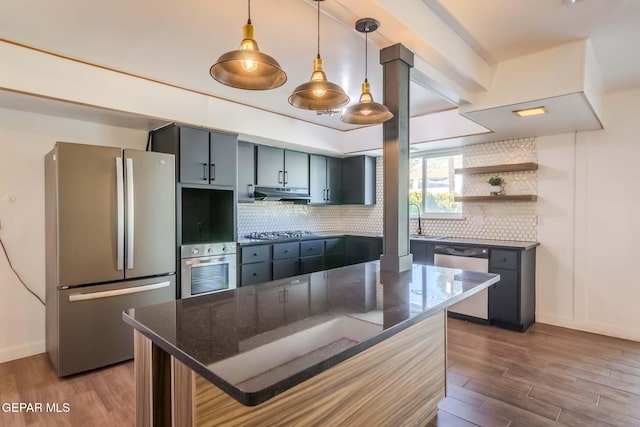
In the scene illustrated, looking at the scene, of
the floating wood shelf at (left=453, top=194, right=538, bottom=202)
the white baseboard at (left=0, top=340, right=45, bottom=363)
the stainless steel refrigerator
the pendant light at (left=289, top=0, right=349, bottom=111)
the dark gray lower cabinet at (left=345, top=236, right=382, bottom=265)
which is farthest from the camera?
the dark gray lower cabinet at (left=345, top=236, right=382, bottom=265)

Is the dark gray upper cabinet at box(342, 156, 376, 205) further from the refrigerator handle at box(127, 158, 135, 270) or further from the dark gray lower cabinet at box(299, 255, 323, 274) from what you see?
the refrigerator handle at box(127, 158, 135, 270)

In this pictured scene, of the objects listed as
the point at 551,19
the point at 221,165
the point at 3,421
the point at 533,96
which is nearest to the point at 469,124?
the point at 533,96

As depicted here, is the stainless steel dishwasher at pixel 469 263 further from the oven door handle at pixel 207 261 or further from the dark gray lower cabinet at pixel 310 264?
the oven door handle at pixel 207 261

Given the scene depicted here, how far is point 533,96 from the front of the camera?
8.59ft

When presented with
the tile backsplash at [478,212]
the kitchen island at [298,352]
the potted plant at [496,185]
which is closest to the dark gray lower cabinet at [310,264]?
the tile backsplash at [478,212]

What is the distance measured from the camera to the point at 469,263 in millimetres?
3816

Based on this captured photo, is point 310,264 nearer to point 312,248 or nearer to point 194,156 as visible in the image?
point 312,248

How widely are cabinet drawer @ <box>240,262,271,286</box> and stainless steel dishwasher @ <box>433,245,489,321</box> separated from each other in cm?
204

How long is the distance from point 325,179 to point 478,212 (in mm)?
2195

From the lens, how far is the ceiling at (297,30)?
1.95 metres

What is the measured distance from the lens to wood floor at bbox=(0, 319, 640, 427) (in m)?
2.13

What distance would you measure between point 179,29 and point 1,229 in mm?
2426

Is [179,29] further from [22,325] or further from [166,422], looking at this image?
[22,325]

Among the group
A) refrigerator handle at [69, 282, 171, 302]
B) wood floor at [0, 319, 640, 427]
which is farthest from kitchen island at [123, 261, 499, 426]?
refrigerator handle at [69, 282, 171, 302]
